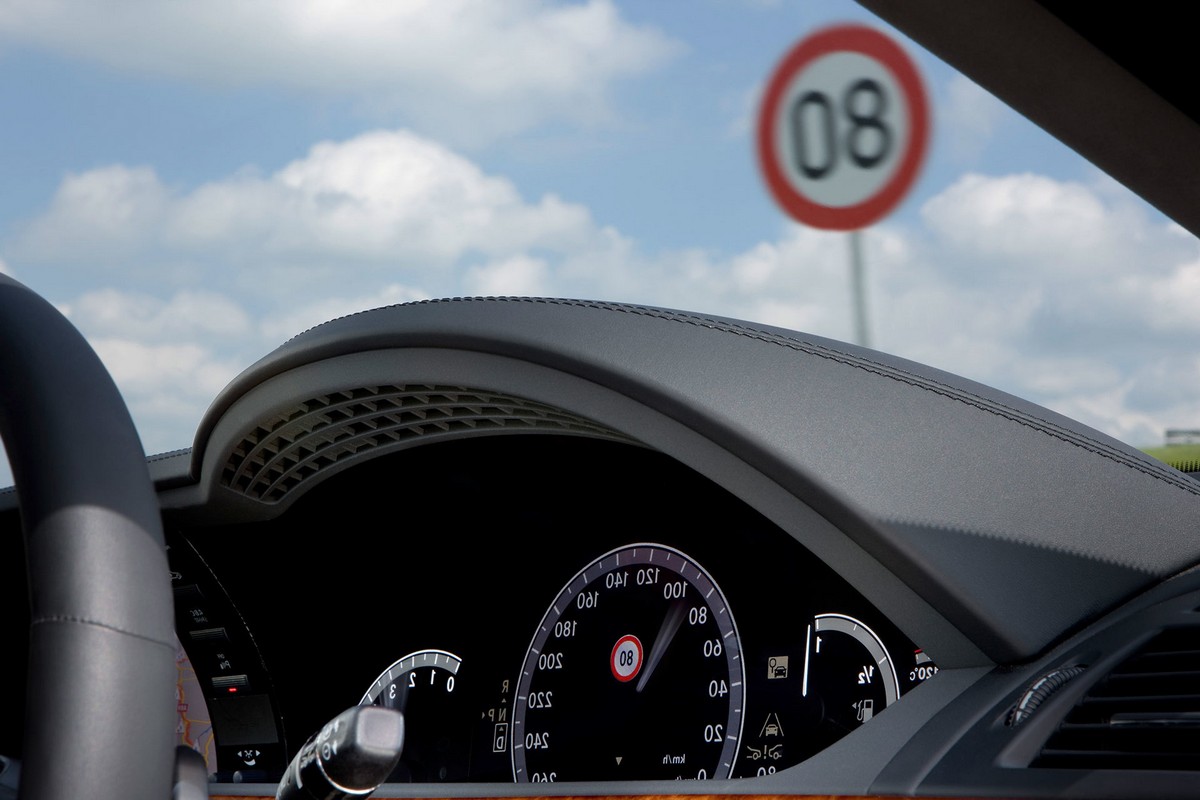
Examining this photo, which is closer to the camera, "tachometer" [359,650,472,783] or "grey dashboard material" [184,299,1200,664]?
"grey dashboard material" [184,299,1200,664]

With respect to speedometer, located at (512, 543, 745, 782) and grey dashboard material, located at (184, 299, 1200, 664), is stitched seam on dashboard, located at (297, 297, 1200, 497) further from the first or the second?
speedometer, located at (512, 543, 745, 782)

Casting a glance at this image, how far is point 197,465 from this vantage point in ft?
8.38

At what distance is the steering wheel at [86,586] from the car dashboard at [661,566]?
0.70 metres

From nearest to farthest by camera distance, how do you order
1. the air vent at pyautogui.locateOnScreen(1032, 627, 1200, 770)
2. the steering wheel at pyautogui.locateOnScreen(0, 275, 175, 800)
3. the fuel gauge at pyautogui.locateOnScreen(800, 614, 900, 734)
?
the steering wheel at pyautogui.locateOnScreen(0, 275, 175, 800) → the air vent at pyautogui.locateOnScreen(1032, 627, 1200, 770) → the fuel gauge at pyautogui.locateOnScreen(800, 614, 900, 734)

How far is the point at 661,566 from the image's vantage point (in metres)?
2.11

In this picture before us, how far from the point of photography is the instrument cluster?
6.20 feet

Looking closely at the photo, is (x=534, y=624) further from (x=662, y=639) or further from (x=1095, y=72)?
(x=1095, y=72)

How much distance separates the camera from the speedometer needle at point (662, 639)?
205 cm

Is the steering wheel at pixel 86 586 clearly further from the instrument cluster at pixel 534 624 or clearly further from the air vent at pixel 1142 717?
the instrument cluster at pixel 534 624

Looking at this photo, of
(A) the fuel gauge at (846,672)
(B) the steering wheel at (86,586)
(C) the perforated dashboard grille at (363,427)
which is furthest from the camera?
(C) the perforated dashboard grille at (363,427)

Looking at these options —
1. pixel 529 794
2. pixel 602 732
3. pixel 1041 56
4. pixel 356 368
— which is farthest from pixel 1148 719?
pixel 356 368

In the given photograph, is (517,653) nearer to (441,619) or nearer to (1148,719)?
(441,619)

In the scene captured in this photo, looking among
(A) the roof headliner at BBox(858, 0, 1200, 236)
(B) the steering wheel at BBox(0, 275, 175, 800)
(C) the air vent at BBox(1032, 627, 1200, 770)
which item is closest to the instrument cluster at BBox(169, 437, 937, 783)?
(C) the air vent at BBox(1032, 627, 1200, 770)

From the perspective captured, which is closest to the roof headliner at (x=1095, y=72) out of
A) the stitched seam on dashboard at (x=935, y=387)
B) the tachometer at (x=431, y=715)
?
the stitched seam on dashboard at (x=935, y=387)
